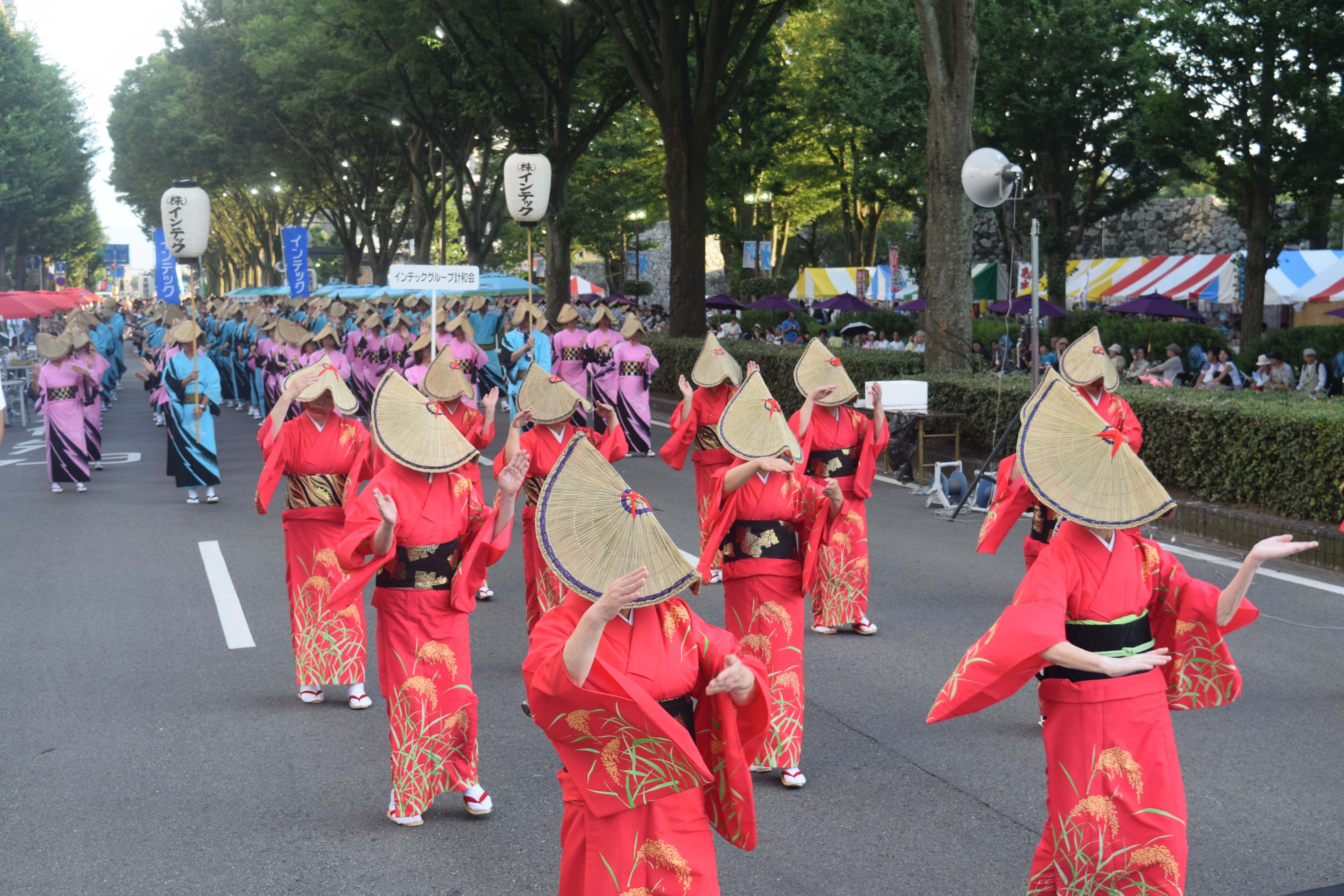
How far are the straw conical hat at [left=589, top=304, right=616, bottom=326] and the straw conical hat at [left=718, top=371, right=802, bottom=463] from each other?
34.7ft

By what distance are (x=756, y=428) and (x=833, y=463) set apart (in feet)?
7.58

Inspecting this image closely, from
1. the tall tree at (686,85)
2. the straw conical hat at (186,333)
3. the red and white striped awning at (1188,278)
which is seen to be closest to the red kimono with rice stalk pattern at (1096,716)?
the straw conical hat at (186,333)

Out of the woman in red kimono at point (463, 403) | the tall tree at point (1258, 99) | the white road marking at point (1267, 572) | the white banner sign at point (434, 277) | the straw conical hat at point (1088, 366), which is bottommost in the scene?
the white road marking at point (1267, 572)

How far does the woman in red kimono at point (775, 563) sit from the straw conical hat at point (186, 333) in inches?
367

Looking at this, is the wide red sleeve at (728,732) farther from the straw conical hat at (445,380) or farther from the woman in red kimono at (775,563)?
the straw conical hat at (445,380)

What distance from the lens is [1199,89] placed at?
2073 centimetres

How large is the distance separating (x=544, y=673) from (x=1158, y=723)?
1846 millimetres

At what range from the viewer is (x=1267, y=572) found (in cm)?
914

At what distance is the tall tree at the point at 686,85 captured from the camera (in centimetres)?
1988

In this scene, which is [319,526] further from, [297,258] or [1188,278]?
[297,258]

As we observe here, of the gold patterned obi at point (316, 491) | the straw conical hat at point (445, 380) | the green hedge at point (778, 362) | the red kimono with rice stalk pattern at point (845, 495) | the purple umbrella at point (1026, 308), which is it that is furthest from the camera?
the purple umbrella at point (1026, 308)

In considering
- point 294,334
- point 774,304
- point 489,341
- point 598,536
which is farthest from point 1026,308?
point 598,536

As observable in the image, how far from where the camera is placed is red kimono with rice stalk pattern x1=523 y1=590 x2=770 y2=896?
3.07 metres

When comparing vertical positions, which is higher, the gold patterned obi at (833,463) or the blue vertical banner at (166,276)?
the blue vertical banner at (166,276)
